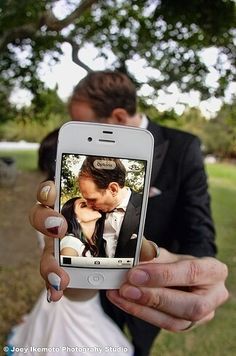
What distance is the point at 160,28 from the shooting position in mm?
511

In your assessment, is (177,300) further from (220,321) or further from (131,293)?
(220,321)

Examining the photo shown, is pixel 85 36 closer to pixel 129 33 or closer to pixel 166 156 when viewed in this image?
pixel 129 33

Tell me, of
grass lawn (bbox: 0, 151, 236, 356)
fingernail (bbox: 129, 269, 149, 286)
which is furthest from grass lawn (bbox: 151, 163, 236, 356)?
fingernail (bbox: 129, 269, 149, 286)

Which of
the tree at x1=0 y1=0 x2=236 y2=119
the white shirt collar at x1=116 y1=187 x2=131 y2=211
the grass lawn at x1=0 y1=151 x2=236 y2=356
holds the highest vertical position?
the tree at x1=0 y1=0 x2=236 y2=119

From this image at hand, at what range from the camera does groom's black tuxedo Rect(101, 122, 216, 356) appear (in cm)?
58

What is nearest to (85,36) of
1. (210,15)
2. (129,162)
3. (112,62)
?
(112,62)

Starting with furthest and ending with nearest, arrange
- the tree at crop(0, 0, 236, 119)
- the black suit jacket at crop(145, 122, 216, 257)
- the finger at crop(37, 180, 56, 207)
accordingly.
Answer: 1. the black suit jacket at crop(145, 122, 216, 257)
2. the tree at crop(0, 0, 236, 119)
3. the finger at crop(37, 180, 56, 207)

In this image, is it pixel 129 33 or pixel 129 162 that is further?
pixel 129 33

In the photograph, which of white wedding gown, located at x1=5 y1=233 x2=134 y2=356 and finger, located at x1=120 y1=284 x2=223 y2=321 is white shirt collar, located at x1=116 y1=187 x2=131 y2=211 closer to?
finger, located at x1=120 y1=284 x2=223 y2=321

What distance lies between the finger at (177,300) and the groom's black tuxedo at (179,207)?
4.3 inches

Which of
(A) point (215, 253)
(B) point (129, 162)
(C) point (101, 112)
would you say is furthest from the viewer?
(A) point (215, 253)

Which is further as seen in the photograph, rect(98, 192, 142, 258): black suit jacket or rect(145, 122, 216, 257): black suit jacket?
rect(145, 122, 216, 257): black suit jacket

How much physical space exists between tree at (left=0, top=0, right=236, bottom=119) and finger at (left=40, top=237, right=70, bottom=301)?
0.24 meters

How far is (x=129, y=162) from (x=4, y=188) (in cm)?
42
